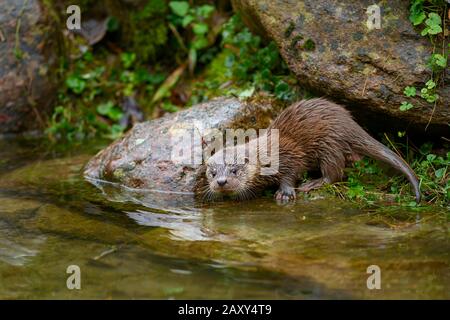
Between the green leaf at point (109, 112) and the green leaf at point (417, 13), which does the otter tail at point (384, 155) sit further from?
the green leaf at point (109, 112)

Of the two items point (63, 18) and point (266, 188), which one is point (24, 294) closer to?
point (266, 188)

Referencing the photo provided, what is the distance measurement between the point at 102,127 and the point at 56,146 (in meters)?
0.77

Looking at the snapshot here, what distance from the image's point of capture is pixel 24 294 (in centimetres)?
339

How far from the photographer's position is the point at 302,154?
17.6 ft

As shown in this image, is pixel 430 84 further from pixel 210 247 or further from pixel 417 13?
pixel 210 247

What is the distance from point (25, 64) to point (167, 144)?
9.47ft

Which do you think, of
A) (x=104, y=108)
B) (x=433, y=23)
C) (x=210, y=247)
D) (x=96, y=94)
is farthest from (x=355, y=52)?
(x=96, y=94)

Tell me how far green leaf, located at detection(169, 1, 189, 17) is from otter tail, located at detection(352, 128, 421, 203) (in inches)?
137

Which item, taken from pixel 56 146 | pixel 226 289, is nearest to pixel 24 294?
pixel 226 289

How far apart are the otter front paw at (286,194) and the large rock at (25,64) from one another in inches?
147

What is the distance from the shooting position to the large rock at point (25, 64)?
24.8 feet

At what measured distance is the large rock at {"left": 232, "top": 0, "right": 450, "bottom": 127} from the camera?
16.6 ft

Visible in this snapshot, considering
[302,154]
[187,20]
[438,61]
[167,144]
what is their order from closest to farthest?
[438,61], [302,154], [167,144], [187,20]

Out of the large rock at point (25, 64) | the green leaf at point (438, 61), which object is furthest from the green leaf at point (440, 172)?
the large rock at point (25, 64)
